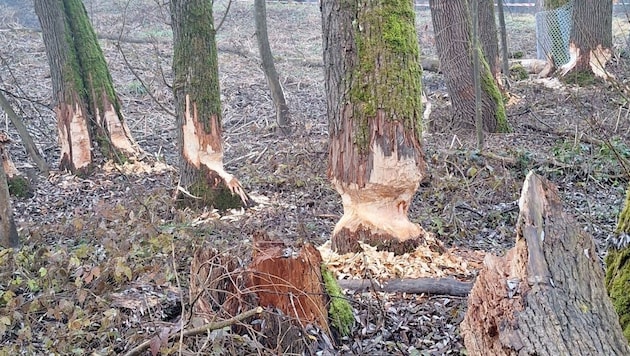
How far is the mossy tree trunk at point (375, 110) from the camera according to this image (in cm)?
457

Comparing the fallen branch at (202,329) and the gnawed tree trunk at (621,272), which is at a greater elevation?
the gnawed tree trunk at (621,272)

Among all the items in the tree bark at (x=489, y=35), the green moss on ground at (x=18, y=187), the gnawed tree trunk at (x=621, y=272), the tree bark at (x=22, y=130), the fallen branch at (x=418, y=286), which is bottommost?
the fallen branch at (x=418, y=286)

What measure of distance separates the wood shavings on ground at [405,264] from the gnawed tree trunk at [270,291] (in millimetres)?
993

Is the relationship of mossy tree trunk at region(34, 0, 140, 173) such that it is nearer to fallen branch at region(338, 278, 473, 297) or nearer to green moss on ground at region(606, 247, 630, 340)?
fallen branch at region(338, 278, 473, 297)

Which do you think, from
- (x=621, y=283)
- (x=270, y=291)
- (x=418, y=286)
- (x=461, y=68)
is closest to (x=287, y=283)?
(x=270, y=291)

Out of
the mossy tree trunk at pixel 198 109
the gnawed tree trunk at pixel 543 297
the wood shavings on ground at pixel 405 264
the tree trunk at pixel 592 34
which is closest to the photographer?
the gnawed tree trunk at pixel 543 297

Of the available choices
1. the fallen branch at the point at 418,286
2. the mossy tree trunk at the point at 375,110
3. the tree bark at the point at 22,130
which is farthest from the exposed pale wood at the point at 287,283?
the tree bark at the point at 22,130

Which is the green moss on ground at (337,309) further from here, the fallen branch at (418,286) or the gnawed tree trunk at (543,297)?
the gnawed tree trunk at (543,297)

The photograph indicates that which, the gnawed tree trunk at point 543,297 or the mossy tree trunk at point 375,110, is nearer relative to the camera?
the gnawed tree trunk at point 543,297

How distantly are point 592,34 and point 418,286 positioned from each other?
422 inches

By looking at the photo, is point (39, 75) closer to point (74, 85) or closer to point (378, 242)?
point (74, 85)

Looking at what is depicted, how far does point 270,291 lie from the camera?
335 cm

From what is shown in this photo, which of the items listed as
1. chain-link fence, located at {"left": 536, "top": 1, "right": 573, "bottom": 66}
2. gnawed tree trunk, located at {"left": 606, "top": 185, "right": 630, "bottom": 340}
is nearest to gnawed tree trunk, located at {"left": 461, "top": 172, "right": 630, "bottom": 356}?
gnawed tree trunk, located at {"left": 606, "top": 185, "right": 630, "bottom": 340}

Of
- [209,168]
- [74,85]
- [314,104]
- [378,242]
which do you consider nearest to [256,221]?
[209,168]
